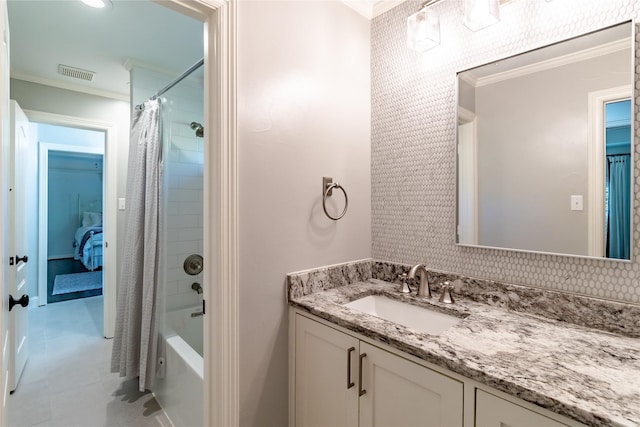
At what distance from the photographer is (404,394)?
3.12ft

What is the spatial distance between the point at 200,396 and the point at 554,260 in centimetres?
169

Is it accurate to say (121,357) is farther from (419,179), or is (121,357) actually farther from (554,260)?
(554,260)

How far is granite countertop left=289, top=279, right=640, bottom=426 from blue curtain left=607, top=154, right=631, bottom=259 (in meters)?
0.29

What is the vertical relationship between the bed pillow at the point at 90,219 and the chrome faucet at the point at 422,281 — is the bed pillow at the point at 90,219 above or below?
above

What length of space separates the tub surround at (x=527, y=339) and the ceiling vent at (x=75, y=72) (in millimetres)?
2818

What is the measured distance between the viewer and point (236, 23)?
1.17 meters

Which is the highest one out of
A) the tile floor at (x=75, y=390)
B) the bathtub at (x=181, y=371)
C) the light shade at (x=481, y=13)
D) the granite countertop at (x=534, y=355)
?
the light shade at (x=481, y=13)

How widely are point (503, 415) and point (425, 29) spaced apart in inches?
56.7

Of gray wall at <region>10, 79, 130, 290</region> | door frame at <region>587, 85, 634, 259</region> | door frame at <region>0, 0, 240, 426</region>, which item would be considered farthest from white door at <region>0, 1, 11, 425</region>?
gray wall at <region>10, 79, 130, 290</region>

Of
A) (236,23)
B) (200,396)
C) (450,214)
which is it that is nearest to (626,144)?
(450,214)

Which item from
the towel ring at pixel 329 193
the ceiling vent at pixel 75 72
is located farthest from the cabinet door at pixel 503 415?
the ceiling vent at pixel 75 72

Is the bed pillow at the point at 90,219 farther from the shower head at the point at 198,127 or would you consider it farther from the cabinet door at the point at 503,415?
the cabinet door at the point at 503,415

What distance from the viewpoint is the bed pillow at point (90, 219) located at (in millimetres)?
5409

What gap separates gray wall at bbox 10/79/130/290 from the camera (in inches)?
108
